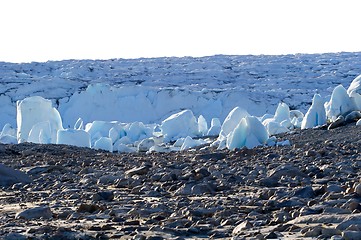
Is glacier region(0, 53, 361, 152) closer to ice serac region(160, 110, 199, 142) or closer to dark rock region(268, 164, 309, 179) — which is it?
ice serac region(160, 110, 199, 142)

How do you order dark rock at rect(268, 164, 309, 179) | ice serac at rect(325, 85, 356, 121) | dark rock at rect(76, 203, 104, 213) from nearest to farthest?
dark rock at rect(76, 203, 104, 213) → dark rock at rect(268, 164, 309, 179) → ice serac at rect(325, 85, 356, 121)

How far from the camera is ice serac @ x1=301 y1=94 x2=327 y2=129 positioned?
54.4 ft

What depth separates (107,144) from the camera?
18609mm

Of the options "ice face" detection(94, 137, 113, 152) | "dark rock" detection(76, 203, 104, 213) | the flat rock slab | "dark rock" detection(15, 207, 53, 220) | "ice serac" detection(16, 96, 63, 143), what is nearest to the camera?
"dark rock" detection(15, 207, 53, 220)

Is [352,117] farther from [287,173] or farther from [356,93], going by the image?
[287,173]

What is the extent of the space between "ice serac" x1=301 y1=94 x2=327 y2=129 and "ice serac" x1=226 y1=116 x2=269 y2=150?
3651 mm

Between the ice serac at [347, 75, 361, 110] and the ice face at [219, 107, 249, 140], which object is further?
the ice face at [219, 107, 249, 140]

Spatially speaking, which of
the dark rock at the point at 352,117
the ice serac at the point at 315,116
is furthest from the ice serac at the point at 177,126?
the dark rock at the point at 352,117

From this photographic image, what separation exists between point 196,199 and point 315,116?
12.2 m

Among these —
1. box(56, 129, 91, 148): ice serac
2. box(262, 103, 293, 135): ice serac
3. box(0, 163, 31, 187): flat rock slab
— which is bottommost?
box(56, 129, 91, 148): ice serac

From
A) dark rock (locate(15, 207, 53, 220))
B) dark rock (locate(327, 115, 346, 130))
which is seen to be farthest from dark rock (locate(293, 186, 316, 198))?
dark rock (locate(327, 115, 346, 130))

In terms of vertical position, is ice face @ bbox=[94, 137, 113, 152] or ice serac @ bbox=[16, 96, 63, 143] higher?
ice serac @ bbox=[16, 96, 63, 143]

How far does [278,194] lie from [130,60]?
1891 inches

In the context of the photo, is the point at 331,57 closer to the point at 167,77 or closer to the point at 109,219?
the point at 167,77
